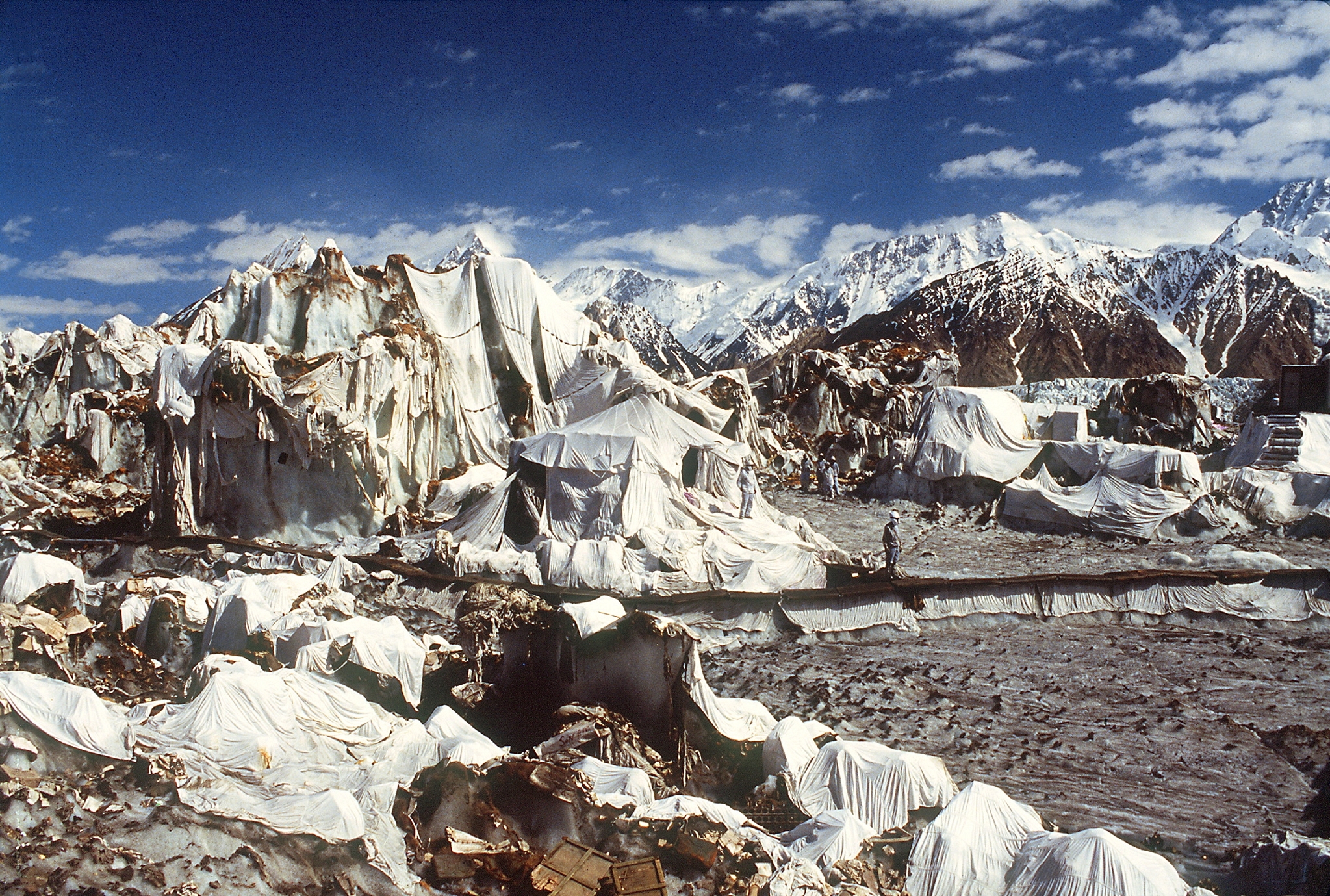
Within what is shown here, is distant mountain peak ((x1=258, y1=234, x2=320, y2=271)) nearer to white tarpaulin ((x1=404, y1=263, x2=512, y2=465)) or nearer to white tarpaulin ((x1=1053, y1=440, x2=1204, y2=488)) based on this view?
white tarpaulin ((x1=404, y1=263, x2=512, y2=465))

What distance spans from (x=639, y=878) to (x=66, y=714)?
4735 mm

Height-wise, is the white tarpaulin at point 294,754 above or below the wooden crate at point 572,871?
above

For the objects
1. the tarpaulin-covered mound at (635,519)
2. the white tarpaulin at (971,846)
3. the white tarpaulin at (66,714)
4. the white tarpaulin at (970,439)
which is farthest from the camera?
the white tarpaulin at (970,439)

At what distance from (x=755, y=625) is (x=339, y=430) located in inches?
383

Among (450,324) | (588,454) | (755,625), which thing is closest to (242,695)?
(755,625)

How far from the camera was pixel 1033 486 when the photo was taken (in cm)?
2041

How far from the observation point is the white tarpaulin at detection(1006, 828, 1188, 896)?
221 inches

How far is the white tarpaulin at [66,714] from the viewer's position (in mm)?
6766

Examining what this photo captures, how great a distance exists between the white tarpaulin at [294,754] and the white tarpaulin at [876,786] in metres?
3.30

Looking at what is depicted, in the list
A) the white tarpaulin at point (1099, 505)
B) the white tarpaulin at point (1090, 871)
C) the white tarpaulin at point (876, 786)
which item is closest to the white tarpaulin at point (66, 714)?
the white tarpaulin at point (876, 786)

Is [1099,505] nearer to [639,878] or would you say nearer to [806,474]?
[806,474]

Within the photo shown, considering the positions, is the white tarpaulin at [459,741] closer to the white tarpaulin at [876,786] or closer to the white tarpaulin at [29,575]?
the white tarpaulin at [876,786]

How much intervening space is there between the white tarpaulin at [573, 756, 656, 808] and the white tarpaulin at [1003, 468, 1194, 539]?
15112mm

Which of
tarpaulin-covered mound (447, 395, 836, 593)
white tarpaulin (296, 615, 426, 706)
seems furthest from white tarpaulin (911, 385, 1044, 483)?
white tarpaulin (296, 615, 426, 706)
